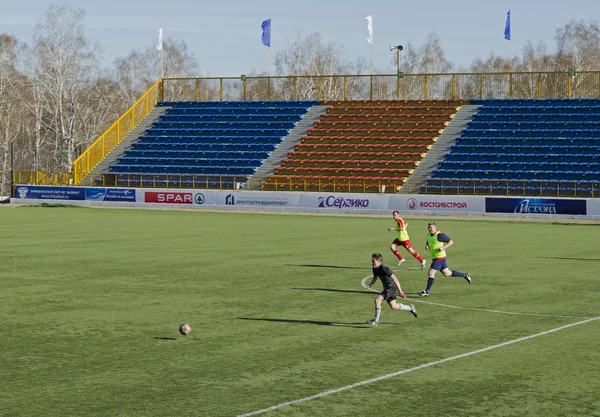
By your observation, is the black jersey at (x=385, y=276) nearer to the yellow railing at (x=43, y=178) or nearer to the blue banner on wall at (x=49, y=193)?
the blue banner on wall at (x=49, y=193)

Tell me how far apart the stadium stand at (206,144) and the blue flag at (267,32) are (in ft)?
19.1

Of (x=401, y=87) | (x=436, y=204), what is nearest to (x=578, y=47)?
(x=401, y=87)

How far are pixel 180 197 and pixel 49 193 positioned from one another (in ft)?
32.9

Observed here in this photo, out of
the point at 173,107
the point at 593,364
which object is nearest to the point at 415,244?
the point at 593,364

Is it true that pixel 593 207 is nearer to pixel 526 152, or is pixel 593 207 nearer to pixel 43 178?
pixel 526 152

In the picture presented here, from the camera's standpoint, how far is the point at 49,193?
64.4 metres

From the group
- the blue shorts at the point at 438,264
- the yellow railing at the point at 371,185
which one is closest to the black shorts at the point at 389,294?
the blue shorts at the point at 438,264

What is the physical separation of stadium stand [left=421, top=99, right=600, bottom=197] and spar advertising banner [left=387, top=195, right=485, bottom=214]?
179cm

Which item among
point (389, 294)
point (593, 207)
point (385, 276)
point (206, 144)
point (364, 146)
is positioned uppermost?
A: point (206, 144)

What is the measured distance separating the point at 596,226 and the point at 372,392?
36561 mm

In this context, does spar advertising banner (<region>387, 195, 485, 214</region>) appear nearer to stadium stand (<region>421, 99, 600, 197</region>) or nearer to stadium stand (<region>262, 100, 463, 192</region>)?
stadium stand (<region>421, 99, 600, 197</region>)

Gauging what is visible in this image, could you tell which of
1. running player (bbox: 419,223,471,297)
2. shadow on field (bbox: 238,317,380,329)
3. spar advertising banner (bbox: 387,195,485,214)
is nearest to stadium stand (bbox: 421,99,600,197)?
spar advertising banner (bbox: 387,195,485,214)

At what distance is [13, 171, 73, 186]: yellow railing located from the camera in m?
67.2

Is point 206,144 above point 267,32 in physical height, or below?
below
